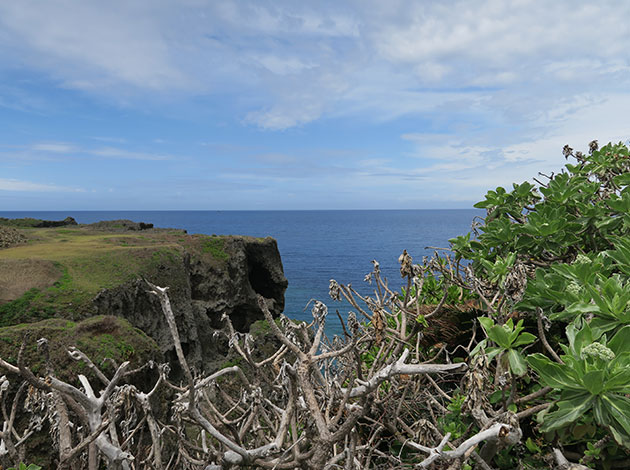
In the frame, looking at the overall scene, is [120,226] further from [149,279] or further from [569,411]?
[569,411]

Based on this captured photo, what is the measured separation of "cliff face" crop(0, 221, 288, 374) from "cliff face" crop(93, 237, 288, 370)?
0.03m

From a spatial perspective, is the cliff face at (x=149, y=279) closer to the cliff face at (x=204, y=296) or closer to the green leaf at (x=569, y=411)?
the cliff face at (x=204, y=296)

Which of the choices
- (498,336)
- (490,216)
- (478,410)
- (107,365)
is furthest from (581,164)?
(107,365)

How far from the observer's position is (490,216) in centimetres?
428

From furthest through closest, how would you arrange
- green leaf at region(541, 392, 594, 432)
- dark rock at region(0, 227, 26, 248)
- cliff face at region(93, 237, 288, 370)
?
dark rock at region(0, 227, 26, 248), cliff face at region(93, 237, 288, 370), green leaf at region(541, 392, 594, 432)

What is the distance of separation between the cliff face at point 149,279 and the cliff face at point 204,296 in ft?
0.11

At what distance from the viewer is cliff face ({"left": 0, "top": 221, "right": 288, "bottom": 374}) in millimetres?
10312

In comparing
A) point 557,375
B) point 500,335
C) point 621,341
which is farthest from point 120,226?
point 621,341

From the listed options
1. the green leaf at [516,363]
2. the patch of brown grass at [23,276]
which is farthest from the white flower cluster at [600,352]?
the patch of brown grass at [23,276]

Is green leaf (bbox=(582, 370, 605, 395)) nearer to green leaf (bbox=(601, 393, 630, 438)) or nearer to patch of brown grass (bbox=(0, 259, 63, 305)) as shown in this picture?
green leaf (bbox=(601, 393, 630, 438))

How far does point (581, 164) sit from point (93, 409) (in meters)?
5.55

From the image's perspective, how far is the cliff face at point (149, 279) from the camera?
406 inches

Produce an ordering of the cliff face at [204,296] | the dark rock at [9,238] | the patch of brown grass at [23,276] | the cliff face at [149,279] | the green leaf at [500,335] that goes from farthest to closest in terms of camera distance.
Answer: the dark rock at [9,238] → the cliff face at [204,296] → the cliff face at [149,279] → the patch of brown grass at [23,276] → the green leaf at [500,335]

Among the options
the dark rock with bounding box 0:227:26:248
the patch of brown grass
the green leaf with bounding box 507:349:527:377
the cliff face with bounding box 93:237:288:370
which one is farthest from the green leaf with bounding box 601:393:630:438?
the dark rock with bounding box 0:227:26:248
